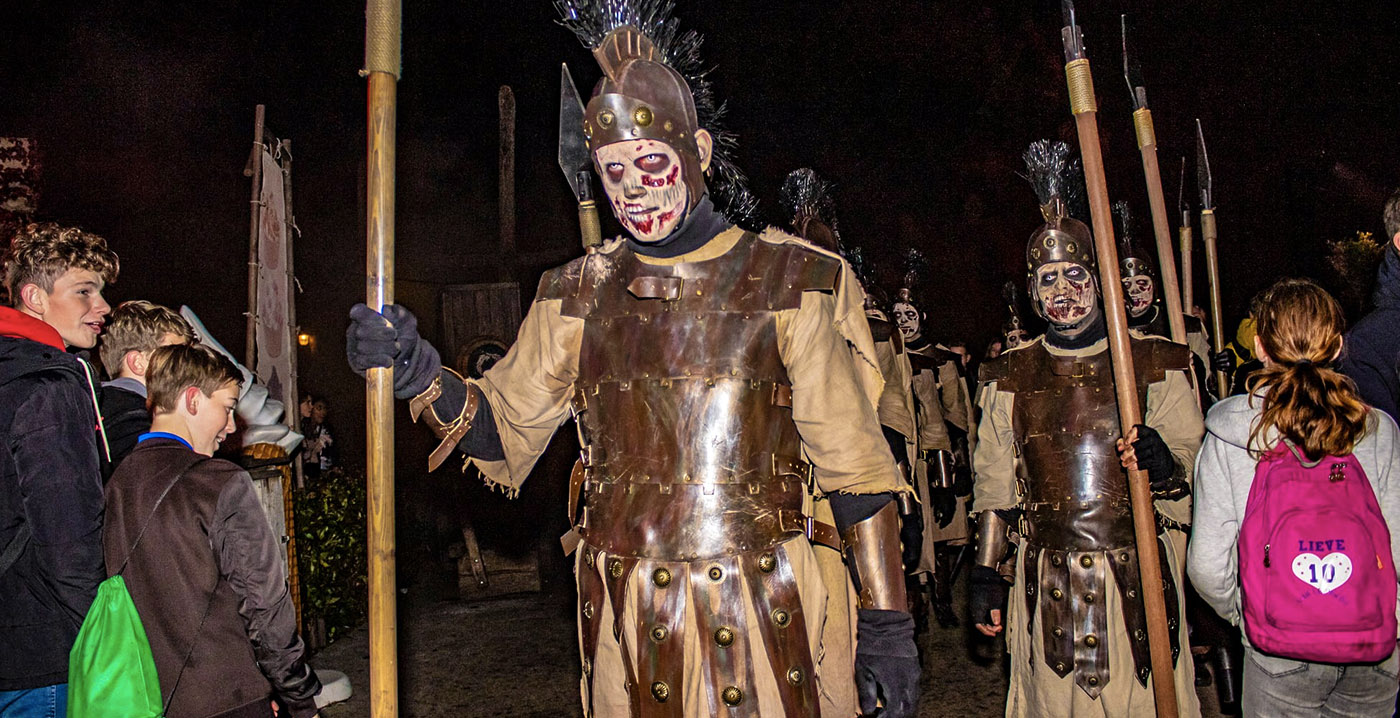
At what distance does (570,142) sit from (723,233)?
119cm

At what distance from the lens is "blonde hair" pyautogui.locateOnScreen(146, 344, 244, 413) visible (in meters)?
3.00

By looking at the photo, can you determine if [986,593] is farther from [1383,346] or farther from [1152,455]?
[1383,346]

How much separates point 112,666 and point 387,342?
130cm

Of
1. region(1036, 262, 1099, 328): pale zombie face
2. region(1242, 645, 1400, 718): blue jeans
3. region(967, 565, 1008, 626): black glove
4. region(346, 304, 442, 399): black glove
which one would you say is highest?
region(1036, 262, 1099, 328): pale zombie face

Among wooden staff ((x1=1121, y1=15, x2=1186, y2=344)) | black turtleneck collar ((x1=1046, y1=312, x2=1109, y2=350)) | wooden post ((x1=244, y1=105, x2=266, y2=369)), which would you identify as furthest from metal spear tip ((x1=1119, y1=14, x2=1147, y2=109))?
wooden post ((x1=244, y1=105, x2=266, y2=369))

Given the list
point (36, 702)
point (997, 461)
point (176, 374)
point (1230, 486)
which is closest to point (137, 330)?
point (176, 374)

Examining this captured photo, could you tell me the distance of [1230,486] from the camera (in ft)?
9.41

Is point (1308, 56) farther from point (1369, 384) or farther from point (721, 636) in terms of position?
point (721, 636)

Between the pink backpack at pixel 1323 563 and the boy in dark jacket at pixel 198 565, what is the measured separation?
9.66 ft

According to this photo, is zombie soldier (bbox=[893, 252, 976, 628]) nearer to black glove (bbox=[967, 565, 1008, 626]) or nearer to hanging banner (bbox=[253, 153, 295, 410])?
black glove (bbox=[967, 565, 1008, 626])

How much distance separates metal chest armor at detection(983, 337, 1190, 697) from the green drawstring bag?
3027mm

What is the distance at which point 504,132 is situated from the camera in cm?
822

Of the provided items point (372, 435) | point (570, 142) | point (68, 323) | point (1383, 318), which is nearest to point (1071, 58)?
point (1383, 318)

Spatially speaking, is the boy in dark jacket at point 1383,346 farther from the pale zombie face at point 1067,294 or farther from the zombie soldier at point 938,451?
the zombie soldier at point 938,451
